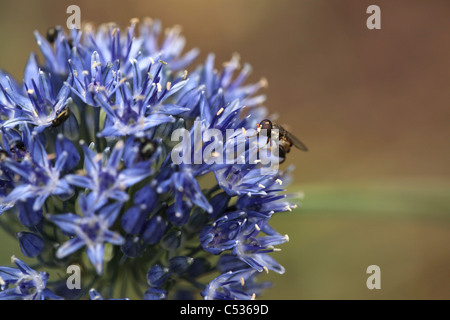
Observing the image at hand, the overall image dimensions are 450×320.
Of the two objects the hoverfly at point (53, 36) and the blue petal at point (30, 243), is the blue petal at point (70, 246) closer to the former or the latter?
the blue petal at point (30, 243)

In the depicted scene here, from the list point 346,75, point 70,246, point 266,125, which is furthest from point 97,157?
point 346,75

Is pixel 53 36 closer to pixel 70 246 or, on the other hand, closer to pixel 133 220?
pixel 133 220

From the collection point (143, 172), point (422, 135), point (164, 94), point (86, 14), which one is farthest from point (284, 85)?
point (143, 172)

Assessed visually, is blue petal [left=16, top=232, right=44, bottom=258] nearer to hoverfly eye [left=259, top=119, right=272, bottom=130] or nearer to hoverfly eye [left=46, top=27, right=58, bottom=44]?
hoverfly eye [left=46, top=27, right=58, bottom=44]

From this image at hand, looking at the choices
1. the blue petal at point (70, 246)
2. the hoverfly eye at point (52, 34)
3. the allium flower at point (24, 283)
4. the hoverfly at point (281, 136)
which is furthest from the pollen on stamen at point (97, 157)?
the hoverfly eye at point (52, 34)
